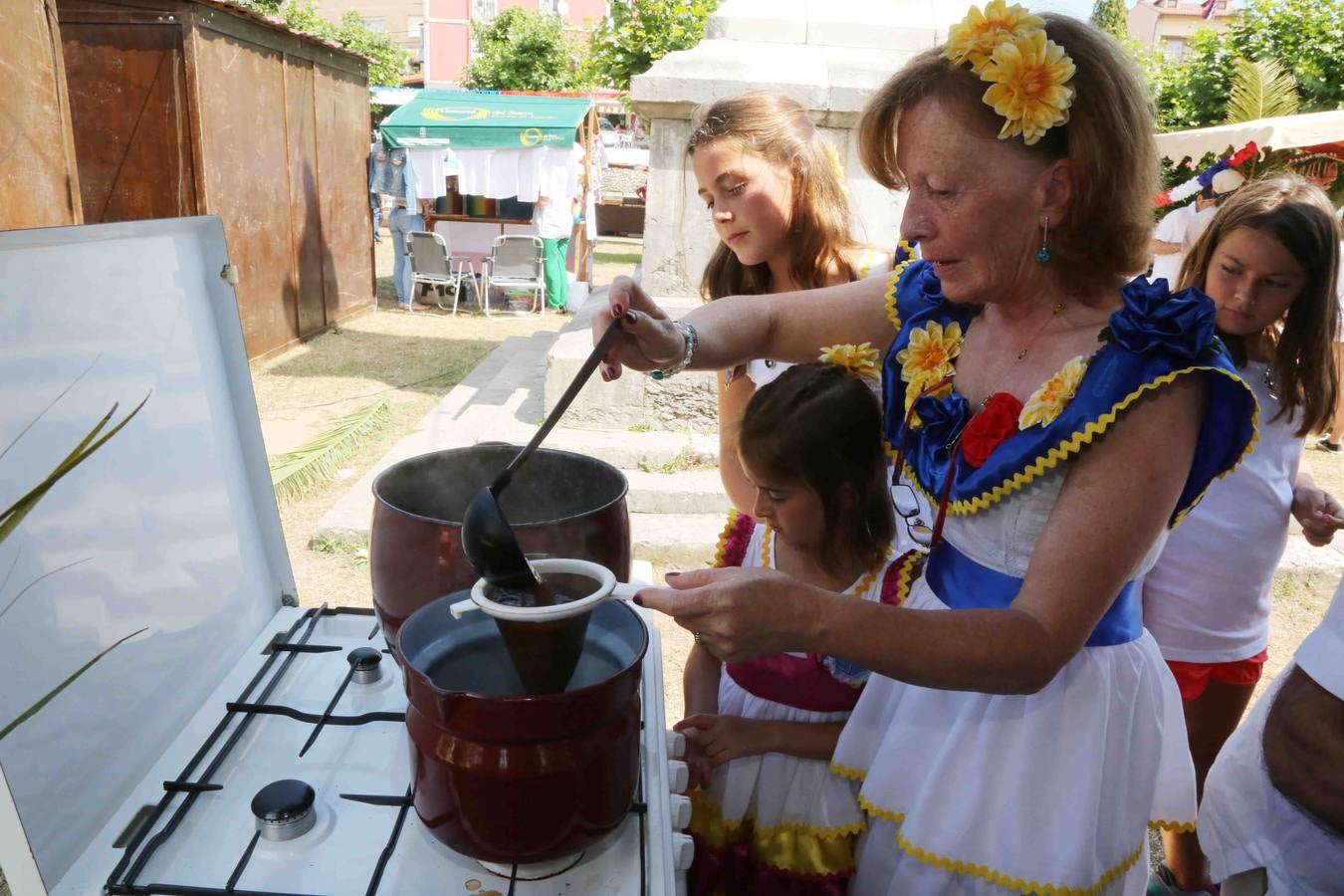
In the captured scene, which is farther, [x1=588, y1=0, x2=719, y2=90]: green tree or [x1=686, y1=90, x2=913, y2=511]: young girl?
[x1=588, y1=0, x2=719, y2=90]: green tree

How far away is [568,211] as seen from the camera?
11109mm

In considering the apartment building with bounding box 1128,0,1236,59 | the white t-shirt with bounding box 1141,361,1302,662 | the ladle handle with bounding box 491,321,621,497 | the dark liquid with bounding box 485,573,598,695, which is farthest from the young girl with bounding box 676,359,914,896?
the apartment building with bounding box 1128,0,1236,59

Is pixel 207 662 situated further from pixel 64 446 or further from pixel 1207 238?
pixel 1207 238

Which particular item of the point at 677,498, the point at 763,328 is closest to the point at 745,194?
the point at 763,328

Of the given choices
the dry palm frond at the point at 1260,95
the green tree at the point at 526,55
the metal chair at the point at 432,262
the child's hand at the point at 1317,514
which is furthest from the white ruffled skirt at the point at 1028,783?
the green tree at the point at 526,55

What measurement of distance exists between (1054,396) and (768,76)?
3.70m

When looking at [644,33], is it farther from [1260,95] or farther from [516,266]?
[1260,95]

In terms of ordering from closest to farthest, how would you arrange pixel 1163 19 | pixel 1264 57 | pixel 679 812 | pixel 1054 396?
pixel 679 812
pixel 1054 396
pixel 1264 57
pixel 1163 19

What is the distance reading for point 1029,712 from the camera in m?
1.35

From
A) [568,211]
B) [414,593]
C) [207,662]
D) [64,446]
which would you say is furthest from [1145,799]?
[568,211]

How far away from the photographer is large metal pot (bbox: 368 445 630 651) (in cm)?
113

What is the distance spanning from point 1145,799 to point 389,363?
24.5 feet

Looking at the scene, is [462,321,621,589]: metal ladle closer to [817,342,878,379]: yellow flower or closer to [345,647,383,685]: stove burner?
[345,647,383,685]: stove burner

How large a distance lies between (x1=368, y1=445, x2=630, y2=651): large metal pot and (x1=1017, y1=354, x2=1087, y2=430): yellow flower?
0.57 meters
